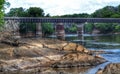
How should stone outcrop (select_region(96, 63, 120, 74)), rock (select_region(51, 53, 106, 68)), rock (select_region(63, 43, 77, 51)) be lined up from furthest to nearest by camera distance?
rock (select_region(63, 43, 77, 51))
rock (select_region(51, 53, 106, 68))
stone outcrop (select_region(96, 63, 120, 74))

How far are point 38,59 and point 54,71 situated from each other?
4.78m

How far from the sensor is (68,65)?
2430 inches

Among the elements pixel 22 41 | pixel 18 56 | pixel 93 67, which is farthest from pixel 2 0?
pixel 93 67

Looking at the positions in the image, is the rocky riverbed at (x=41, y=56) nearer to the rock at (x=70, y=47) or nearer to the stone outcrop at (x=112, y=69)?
the rock at (x=70, y=47)

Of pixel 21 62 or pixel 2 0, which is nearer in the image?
pixel 21 62

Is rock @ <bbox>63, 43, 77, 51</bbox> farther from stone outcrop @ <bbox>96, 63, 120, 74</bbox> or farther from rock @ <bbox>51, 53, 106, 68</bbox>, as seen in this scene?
stone outcrop @ <bbox>96, 63, 120, 74</bbox>

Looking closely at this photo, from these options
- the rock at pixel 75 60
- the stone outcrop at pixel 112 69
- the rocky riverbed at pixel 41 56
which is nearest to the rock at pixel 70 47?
the rocky riverbed at pixel 41 56

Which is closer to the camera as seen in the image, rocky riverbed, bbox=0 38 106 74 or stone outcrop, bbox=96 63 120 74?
stone outcrop, bbox=96 63 120 74

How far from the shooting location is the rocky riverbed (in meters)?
58.9

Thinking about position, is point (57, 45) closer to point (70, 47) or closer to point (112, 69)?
point (70, 47)

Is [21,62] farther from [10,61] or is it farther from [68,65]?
[68,65]

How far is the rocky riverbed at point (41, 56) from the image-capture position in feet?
193

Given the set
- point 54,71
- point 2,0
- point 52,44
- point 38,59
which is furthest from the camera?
point 2,0

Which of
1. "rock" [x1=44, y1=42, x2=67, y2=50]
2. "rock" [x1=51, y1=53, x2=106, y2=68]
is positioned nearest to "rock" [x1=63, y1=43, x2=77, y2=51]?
"rock" [x1=44, y1=42, x2=67, y2=50]
